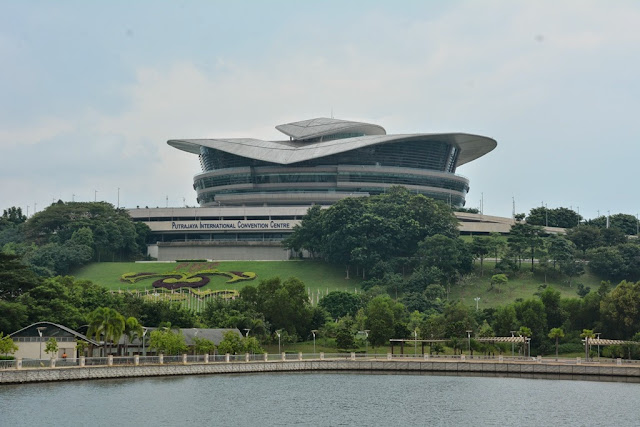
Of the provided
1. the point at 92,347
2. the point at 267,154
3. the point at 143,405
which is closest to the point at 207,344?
the point at 92,347

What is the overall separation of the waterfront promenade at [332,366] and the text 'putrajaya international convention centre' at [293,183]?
252ft

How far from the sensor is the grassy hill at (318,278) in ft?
474

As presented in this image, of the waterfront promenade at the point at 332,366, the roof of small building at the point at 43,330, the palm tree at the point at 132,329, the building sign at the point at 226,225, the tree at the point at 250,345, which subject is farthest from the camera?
the building sign at the point at 226,225

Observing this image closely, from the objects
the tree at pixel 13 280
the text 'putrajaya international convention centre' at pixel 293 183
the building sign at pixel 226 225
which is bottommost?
the tree at pixel 13 280

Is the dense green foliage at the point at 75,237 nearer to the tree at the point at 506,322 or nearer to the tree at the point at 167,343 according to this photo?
the tree at the point at 167,343

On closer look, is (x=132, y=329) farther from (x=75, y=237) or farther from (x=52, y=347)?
(x=75, y=237)

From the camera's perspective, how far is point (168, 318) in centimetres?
11131

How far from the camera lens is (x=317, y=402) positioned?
73.8m

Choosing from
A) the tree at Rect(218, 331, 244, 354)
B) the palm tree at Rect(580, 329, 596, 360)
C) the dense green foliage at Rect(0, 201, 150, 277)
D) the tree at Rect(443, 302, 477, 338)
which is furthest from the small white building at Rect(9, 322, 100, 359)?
the dense green foliage at Rect(0, 201, 150, 277)

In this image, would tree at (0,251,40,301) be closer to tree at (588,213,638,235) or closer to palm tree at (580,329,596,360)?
palm tree at (580,329,596,360)

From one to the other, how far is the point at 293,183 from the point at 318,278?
40.8m

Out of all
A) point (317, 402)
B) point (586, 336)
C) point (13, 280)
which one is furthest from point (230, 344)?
point (586, 336)

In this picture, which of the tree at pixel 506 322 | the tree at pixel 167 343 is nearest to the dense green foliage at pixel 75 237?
the tree at pixel 167 343

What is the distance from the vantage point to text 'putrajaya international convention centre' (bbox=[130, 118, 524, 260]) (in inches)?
7101
